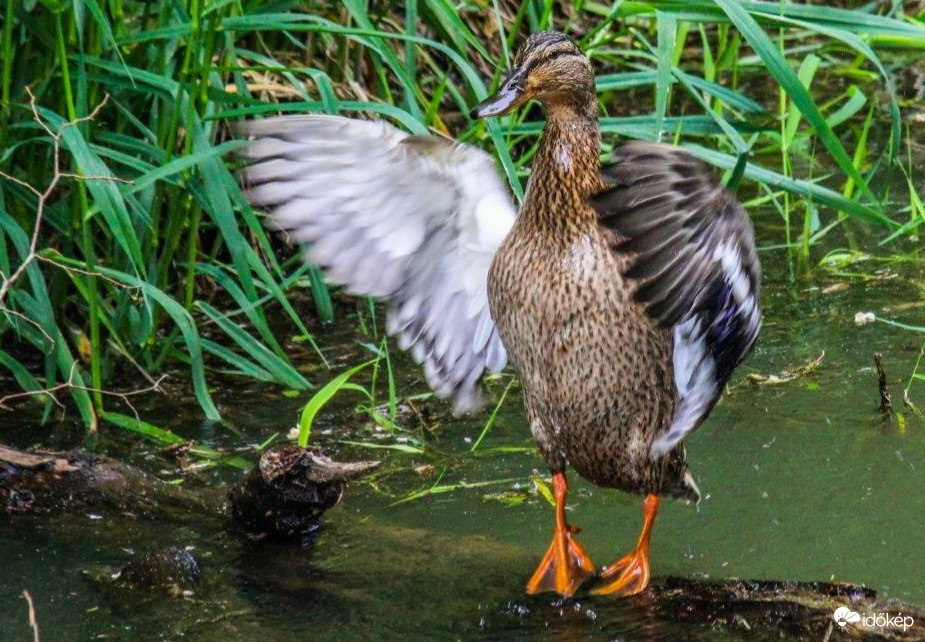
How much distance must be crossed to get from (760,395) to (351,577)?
166 cm

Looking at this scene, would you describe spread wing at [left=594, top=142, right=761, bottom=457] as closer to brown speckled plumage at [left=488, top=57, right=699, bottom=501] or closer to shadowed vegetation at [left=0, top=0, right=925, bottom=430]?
brown speckled plumage at [left=488, top=57, right=699, bottom=501]

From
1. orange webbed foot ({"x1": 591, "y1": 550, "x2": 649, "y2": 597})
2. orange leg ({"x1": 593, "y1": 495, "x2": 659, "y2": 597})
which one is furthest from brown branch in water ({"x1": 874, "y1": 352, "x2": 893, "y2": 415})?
orange webbed foot ({"x1": 591, "y1": 550, "x2": 649, "y2": 597})

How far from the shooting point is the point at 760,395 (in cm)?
472

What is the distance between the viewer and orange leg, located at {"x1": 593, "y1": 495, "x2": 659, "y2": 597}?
3.43m

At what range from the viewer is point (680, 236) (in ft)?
10.0

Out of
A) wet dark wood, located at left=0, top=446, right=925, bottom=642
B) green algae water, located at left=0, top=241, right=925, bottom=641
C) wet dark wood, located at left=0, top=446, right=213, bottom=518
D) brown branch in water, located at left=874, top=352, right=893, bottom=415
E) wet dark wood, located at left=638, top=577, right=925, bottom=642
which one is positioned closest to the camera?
wet dark wood, located at left=638, top=577, right=925, bottom=642

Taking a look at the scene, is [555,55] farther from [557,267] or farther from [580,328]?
[580,328]

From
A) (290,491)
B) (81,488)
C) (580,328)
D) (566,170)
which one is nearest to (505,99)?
(566,170)

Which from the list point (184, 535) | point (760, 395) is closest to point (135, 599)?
point (184, 535)

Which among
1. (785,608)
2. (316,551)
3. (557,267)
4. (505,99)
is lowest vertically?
(316,551)

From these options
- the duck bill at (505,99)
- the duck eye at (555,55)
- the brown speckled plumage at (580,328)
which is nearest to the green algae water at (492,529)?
the brown speckled plumage at (580,328)

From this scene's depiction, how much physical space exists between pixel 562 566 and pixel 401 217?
1.03 metres

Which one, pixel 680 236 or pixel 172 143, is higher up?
pixel 680 236

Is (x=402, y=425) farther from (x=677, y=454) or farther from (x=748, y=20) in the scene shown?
(x=748, y=20)
